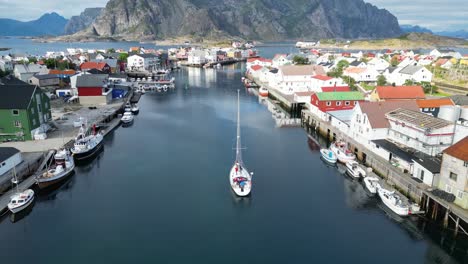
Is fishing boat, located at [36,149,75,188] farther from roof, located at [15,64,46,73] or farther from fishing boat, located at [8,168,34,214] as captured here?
roof, located at [15,64,46,73]

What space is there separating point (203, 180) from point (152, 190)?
3835mm

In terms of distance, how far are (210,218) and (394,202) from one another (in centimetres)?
1118

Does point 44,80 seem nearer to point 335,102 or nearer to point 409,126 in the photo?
point 335,102

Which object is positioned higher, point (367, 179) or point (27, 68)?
point (27, 68)

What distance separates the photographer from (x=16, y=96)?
30.0 metres

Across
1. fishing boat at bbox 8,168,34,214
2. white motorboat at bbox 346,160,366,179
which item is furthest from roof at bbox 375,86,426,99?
fishing boat at bbox 8,168,34,214

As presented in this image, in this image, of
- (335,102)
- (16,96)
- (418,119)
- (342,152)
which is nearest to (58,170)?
(16,96)

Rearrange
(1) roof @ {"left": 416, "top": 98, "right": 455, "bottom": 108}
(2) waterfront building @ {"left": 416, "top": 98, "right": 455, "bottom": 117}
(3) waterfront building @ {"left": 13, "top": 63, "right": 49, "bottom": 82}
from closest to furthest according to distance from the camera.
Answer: (2) waterfront building @ {"left": 416, "top": 98, "right": 455, "bottom": 117} → (1) roof @ {"left": 416, "top": 98, "right": 455, "bottom": 108} → (3) waterfront building @ {"left": 13, "top": 63, "right": 49, "bottom": 82}

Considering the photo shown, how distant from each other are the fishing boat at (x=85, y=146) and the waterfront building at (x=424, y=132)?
25358 mm

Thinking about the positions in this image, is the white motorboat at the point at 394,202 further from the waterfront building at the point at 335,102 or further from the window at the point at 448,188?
the waterfront building at the point at 335,102

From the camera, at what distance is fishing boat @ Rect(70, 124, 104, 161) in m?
28.7

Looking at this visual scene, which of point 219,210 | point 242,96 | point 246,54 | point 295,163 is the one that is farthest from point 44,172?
point 246,54

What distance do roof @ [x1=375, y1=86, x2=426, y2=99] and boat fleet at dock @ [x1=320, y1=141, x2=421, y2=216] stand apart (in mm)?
13366

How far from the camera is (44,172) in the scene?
24328mm
